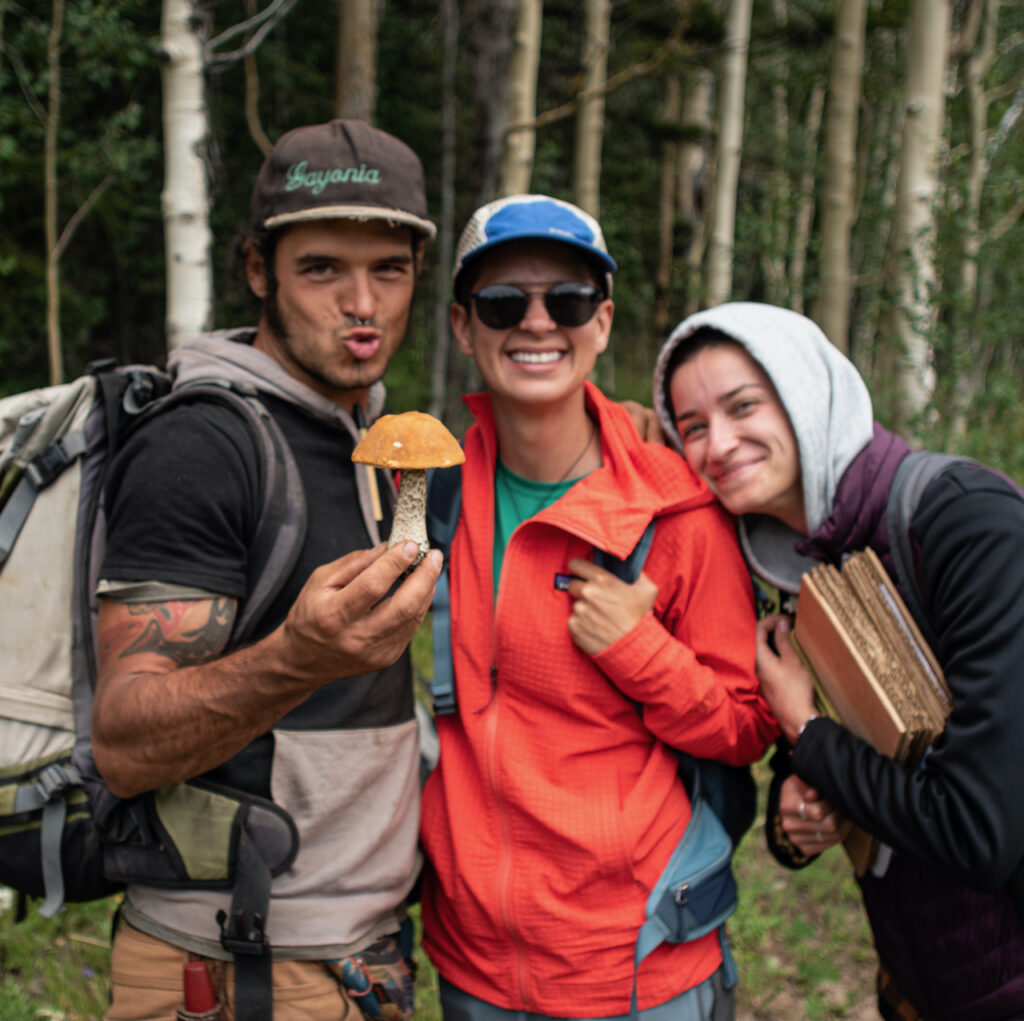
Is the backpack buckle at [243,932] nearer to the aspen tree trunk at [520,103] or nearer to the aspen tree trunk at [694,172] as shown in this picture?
the aspen tree trunk at [520,103]

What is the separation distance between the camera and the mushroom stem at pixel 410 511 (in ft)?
5.84

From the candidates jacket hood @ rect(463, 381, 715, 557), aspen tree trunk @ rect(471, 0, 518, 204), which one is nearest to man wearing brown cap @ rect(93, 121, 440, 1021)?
jacket hood @ rect(463, 381, 715, 557)

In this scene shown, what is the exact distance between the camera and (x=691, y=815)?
85.8 inches

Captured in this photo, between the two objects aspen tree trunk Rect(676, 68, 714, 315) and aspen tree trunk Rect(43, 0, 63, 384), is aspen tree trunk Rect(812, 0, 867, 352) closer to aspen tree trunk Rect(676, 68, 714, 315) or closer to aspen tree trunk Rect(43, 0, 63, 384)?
aspen tree trunk Rect(676, 68, 714, 315)

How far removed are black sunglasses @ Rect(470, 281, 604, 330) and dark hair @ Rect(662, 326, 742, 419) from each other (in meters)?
0.31

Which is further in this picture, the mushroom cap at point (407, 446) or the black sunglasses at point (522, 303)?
the black sunglasses at point (522, 303)

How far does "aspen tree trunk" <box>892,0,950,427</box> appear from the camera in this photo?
21.8 feet

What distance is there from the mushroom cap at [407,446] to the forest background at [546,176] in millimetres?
1712

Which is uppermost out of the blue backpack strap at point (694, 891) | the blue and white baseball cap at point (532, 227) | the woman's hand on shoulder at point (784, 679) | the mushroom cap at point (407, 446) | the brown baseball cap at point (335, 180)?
the brown baseball cap at point (335, 180)

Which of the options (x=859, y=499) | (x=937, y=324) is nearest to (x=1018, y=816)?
(x=859, y=499)

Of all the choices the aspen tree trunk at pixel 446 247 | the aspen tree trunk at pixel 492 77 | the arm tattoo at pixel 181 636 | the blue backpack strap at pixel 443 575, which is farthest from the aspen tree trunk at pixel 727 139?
the arm tattoo at pixel 181 636

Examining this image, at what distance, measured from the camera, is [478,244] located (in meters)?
2.18

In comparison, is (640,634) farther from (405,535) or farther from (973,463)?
(973,463)

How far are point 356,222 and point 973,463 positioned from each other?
1753 millimetres
